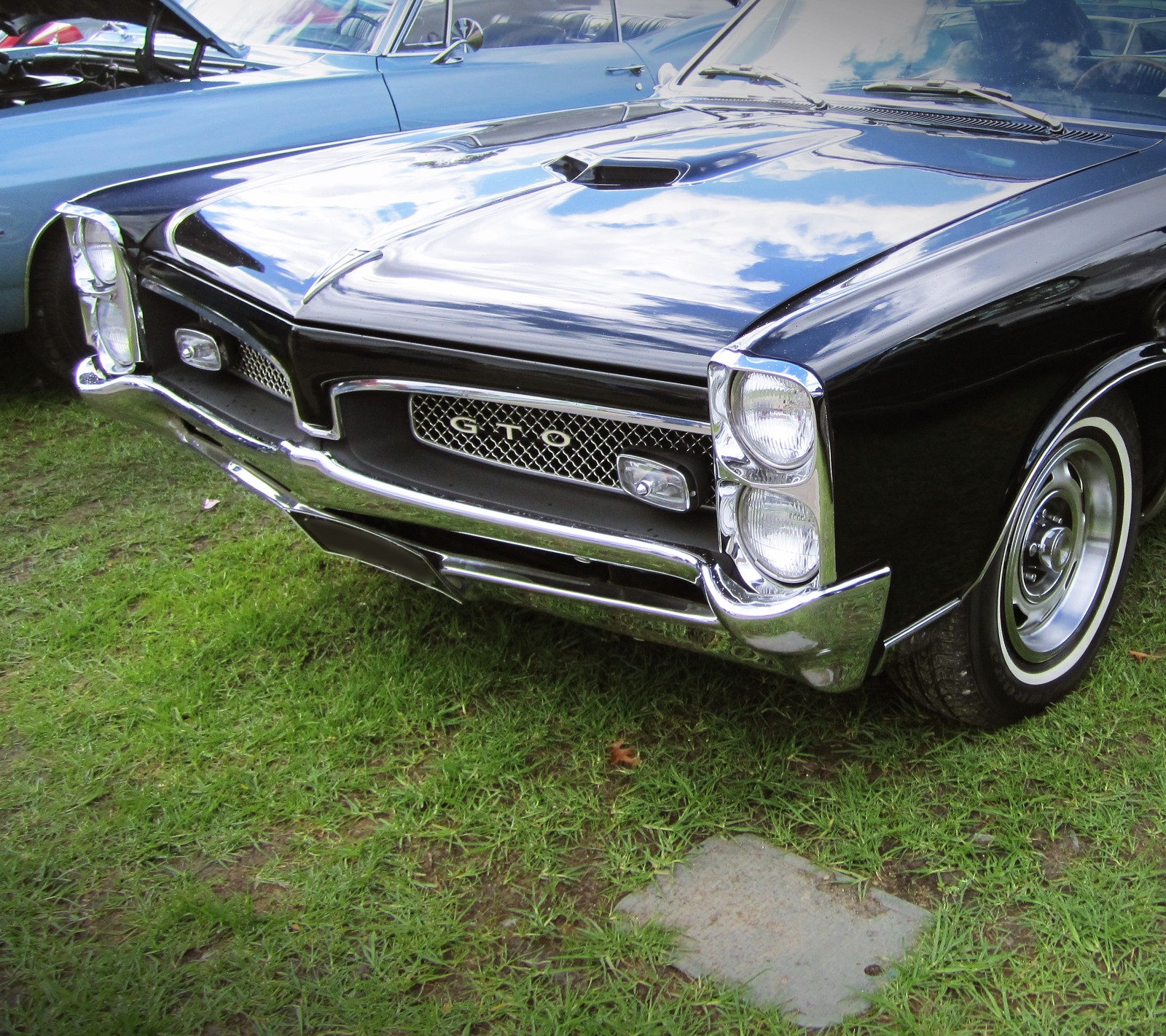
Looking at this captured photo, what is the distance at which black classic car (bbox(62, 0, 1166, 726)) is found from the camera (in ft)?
5.67

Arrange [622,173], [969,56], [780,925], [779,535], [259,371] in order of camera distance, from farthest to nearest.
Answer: [969,56] → [259,371] → [622,173] → [780,925] → [779,535]

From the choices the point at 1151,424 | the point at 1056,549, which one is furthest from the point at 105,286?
the point at 1151,424

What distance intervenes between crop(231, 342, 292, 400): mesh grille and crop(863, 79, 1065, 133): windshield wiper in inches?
61.2

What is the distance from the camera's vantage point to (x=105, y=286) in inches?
106

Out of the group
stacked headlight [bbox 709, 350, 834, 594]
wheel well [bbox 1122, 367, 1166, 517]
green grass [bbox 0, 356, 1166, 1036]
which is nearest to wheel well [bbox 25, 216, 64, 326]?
green grass [bbox 0, 356, 1166, 1036]

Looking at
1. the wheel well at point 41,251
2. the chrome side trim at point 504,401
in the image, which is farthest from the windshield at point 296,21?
the chrome side trim at point 504,401

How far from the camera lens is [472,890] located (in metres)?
1.99

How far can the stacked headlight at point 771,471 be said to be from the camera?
5.34ft

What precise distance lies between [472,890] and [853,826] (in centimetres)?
69

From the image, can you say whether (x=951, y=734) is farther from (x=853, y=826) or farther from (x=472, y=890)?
(x=472, y=890)

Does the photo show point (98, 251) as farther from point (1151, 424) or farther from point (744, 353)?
point (1151, 424)

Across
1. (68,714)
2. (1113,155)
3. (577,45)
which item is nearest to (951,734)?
(1113,155)

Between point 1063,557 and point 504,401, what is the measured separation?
3.96 ft

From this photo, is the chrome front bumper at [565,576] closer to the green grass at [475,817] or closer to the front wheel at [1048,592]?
the front wheel at [1048,592]
